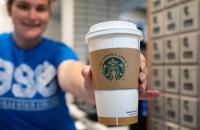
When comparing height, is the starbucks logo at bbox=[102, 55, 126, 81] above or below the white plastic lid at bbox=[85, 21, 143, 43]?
below

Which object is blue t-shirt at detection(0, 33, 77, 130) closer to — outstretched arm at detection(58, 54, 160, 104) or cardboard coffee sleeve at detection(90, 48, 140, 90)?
outstretched arm at detection(58, 54, 160, 104)

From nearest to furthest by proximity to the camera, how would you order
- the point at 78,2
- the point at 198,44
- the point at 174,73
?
the point at 198,44 < the point at 174,73 < the point at 78,2

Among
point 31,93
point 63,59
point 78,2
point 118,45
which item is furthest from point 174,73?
point 78,2

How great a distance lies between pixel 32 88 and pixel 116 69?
2.09ft

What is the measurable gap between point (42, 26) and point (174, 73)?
26.3 inches

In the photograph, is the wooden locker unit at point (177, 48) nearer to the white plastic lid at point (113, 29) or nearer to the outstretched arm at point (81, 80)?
the outstretched arm at point (81, 80)

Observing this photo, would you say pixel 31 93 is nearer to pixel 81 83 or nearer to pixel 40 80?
pixel 40 80

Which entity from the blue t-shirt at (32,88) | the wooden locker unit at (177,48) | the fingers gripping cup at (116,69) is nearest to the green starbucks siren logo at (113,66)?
the fingers gripping cup at (116,69)

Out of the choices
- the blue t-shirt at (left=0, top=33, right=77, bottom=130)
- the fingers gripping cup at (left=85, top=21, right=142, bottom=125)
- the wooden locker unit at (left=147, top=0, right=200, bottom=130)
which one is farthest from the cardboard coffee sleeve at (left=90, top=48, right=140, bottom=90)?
the wooden locker unit at (left=147, top=0, right=200, bottom=130)

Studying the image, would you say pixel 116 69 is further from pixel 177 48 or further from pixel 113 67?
pixel 177 48

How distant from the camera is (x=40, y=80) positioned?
1.02 meters

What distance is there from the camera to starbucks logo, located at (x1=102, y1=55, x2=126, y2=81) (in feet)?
1.48

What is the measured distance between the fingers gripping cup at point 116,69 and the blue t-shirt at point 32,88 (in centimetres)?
56

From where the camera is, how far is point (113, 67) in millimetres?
451
